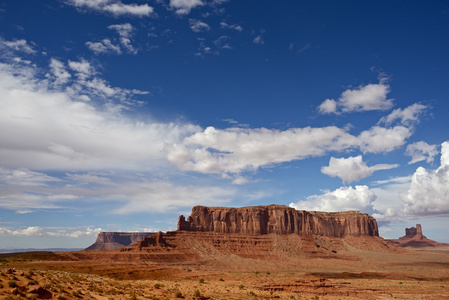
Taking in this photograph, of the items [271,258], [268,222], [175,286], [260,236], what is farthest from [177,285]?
[268,222]

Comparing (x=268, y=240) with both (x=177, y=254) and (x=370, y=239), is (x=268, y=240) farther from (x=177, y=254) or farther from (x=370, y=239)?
(x=370, y=239)

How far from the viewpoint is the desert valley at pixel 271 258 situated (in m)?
58.3

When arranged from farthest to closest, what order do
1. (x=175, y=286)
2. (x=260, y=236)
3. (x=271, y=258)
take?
(x=260, y=236) < (x=271, y=258) < (x=175, y=286)

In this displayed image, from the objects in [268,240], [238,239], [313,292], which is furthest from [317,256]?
[313,292]

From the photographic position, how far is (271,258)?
431 ft

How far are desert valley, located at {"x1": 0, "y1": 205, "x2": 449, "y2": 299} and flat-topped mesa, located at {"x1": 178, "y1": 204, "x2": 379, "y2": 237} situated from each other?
18.8 inches

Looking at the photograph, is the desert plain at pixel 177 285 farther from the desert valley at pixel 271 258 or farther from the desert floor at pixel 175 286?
the desert valley at pixel 271 258

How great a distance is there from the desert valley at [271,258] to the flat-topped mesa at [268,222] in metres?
0.48

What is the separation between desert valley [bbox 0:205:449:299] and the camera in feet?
191

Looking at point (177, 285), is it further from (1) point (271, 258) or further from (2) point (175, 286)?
(1) point (271, 258)

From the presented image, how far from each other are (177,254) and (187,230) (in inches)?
1071

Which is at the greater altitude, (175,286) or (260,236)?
(260,236)

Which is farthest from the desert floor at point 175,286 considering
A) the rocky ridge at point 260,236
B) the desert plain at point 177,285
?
the rocky ridge at point 260,236

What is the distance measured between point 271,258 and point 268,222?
1332 inches
